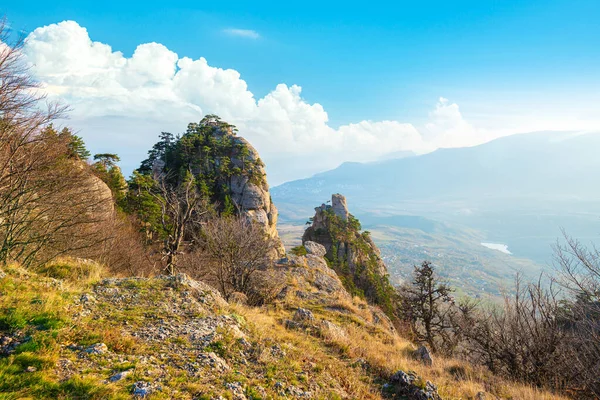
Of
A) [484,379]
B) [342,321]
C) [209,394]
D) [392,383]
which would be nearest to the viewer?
[209,394]

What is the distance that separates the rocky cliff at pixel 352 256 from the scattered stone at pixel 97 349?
40093mm

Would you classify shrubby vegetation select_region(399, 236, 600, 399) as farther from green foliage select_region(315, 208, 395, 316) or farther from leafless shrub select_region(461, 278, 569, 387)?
green foliage select_region(315, 208, 395, 316)

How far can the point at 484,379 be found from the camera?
1023cm

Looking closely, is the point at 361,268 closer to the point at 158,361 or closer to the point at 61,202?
the point at 61,202

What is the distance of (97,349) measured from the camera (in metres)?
5.55

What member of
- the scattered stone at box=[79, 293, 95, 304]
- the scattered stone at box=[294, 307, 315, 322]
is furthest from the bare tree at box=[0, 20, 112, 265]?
the scattered stone at box=[294, 307, 315, 322]

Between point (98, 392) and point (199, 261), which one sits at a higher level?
point (98, 392)

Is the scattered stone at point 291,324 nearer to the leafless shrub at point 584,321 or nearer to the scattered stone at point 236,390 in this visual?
the scattered stone at point 236,390

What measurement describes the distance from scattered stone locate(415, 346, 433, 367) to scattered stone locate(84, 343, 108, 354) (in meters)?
11.4

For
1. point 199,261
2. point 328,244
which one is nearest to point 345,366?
point 199,261

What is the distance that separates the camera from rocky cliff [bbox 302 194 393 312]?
47906 mm

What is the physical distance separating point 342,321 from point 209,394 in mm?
13189

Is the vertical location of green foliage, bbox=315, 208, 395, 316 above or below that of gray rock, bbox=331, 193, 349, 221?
below

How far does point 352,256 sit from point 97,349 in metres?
52.2
